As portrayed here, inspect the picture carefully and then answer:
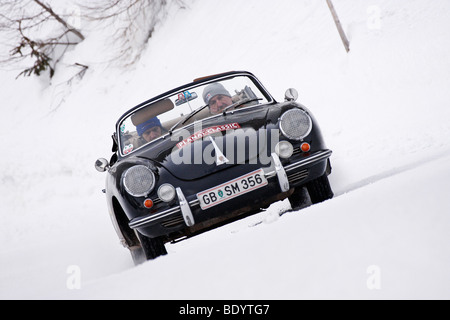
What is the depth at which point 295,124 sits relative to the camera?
3947 millimetres

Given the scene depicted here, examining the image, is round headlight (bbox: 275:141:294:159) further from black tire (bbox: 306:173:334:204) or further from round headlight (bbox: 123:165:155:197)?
round headlight (bbox: 123:165:155:197)

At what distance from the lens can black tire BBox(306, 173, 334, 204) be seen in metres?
4.05

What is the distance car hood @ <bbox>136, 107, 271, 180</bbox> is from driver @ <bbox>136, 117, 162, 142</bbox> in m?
0.65

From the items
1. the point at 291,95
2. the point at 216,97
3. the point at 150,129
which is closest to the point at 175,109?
the point at 150,129

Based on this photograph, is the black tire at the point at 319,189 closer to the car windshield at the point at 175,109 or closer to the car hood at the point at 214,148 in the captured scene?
the car hood at the point at 214,148

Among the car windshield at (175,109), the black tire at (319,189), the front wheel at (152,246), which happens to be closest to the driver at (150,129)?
the car windshield at (175,109)

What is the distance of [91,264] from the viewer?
5.69 meters

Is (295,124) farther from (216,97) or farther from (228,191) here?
(216,97)

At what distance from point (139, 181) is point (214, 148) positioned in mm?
626

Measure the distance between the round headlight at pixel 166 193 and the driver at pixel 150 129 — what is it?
4.20ft

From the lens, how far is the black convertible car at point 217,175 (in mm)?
3715
